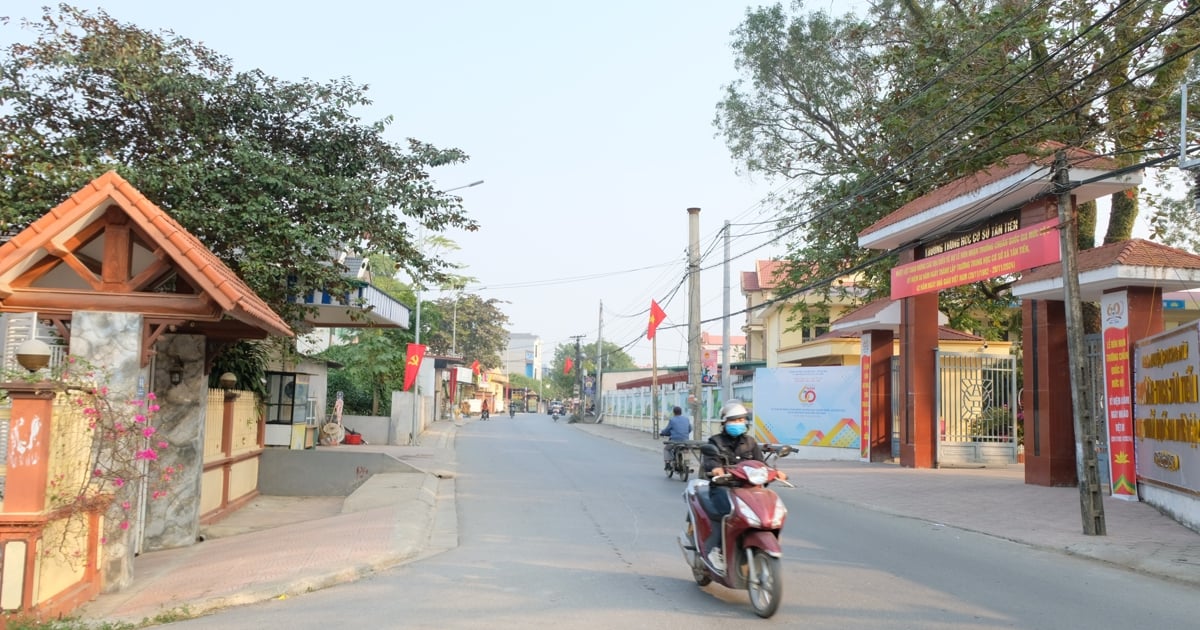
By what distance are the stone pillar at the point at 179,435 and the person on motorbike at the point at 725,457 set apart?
6669 millimetres

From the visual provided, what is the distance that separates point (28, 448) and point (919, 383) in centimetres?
1878

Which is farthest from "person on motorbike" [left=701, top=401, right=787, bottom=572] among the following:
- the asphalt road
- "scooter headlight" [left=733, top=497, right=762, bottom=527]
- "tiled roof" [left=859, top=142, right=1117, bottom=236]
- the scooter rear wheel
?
"tiled roof" [left=859, top=142, right=1117, bottom=236]

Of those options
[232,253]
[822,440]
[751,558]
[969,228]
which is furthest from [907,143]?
[751,558]

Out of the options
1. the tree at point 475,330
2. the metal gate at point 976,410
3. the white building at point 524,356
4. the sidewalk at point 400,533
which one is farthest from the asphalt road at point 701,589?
the white building at point 524,356

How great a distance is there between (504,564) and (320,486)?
9.95 metres

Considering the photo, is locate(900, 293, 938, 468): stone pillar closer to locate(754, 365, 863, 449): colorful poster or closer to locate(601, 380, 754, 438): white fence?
locate(754, 365, 863, 449): colorful poster

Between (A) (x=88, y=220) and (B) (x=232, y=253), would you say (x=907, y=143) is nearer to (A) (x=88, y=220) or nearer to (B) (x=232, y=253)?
(B) (x=232, y=253)

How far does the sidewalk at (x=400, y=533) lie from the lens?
7.96 meters

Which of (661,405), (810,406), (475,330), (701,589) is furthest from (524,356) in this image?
(701,589)

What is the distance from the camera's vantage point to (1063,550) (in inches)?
408

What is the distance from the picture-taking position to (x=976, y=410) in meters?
22.0

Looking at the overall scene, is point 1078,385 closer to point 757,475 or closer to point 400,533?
point 757,475

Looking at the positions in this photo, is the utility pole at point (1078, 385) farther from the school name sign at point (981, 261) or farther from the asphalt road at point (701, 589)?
the school name sign at point (981, 261)

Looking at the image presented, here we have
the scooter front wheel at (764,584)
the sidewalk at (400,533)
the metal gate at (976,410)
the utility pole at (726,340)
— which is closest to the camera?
the scooter front wheel at (764,584)
